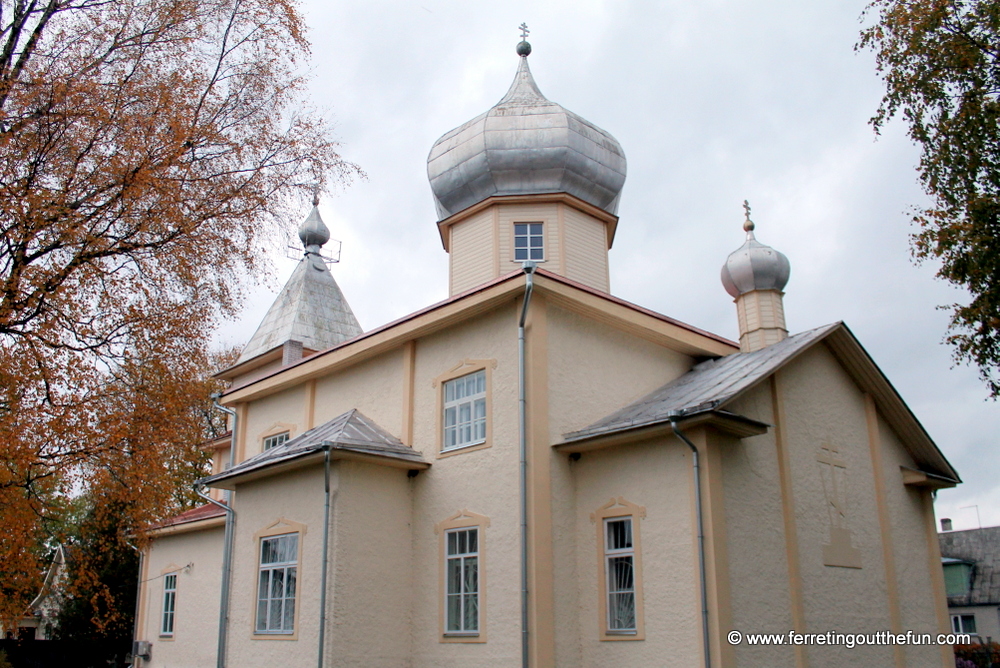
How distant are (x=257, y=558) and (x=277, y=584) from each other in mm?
679

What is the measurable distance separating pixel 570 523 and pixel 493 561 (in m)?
1.12

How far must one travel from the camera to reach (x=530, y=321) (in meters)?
11.6

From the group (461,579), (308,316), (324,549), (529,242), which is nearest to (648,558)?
(461,579)

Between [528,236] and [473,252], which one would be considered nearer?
[528,236]

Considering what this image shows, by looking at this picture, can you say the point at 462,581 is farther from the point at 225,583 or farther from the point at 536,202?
the point at 536,202

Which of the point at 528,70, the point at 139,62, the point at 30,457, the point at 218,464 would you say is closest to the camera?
the point at 30,457

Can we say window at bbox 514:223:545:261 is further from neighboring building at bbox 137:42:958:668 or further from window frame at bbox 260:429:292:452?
window frame at bbox 260:429:292:452

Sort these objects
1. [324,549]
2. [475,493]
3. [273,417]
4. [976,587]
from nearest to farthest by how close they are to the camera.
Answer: [324,549] → [475,493] → [273,417] → [976,587]

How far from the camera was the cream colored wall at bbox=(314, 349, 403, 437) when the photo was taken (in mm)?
13856

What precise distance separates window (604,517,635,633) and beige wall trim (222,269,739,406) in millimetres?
2964

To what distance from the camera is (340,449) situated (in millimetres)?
11859

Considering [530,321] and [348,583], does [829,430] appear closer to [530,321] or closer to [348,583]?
[530,321]

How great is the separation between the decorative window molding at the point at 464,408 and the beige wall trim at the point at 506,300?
2.57 ft

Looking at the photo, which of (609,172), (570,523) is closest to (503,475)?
(570,523)
